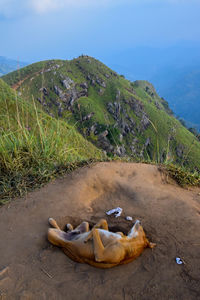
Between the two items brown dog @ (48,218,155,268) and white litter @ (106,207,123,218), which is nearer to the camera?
brown dog @ (48,218,155,268)

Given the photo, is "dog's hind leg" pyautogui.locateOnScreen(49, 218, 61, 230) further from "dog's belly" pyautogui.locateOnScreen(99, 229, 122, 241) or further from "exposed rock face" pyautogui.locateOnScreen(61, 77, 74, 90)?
"exposed rock face" pyautogui.locateOnScreen(61, 77, 74, 90)

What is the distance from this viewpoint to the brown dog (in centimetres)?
235

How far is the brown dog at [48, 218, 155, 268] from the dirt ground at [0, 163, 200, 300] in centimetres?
8

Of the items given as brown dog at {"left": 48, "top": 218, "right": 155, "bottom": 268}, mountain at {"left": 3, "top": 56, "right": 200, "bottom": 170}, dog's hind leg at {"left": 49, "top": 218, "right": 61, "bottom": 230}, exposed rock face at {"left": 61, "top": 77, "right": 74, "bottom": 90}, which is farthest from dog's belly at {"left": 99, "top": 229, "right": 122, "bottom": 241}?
exposed rock face at {"left": 61, "top": 77, "right": 74, "bottom": 90}

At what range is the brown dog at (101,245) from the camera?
7.70ft

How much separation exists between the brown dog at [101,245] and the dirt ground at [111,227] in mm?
79

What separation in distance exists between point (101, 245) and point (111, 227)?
666 millimetres

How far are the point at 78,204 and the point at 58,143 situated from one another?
4.89 feet

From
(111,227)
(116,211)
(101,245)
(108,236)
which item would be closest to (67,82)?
(116,211)

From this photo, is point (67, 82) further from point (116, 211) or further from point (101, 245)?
point (101, 245)

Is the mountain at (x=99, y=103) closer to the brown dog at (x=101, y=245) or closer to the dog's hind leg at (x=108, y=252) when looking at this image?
the brown dog at (x=101, y=245)

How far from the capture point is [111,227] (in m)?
3.03

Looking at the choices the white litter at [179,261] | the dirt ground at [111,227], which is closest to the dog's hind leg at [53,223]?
the dirt ground at [111,227]

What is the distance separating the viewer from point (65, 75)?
2394 inches
